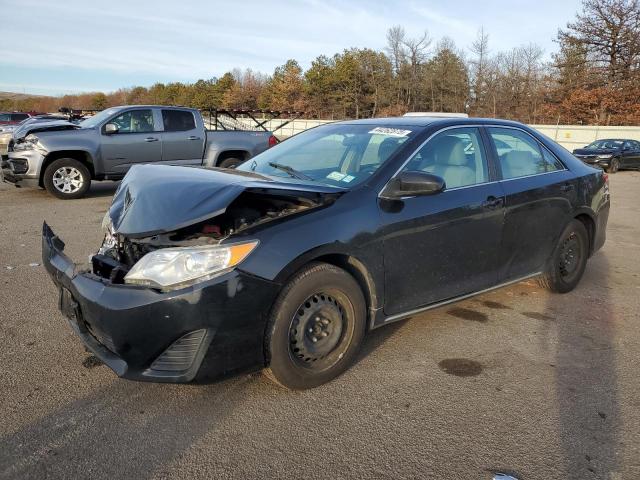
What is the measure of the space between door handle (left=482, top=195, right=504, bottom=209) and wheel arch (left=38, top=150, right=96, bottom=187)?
27.6ft

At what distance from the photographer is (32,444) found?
2492mm

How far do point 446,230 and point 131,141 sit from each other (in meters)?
8.31

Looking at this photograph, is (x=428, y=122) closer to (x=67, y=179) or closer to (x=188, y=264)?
(x=188, y=264)

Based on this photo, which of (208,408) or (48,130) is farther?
(48,130)

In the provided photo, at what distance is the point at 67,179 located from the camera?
999 cm

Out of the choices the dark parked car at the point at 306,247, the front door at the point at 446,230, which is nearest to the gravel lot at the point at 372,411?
the dark parked car at the point at 306,247

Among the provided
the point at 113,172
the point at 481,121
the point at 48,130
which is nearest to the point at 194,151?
the point at 113,172

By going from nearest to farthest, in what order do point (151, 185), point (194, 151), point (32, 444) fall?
point (32, 444)
point (151, 185)
point (194, 151)

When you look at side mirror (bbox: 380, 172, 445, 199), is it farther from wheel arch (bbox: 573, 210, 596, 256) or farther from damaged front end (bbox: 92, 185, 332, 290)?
wheel arch (bbox: 573, 210, 596, 256)

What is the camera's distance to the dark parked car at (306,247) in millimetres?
2639

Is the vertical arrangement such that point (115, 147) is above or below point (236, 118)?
below

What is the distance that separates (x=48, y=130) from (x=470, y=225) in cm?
894

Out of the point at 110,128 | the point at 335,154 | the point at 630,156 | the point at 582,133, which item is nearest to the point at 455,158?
the point at 335,154

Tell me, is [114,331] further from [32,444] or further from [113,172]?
[113,172]
